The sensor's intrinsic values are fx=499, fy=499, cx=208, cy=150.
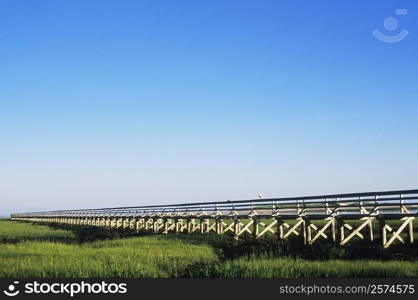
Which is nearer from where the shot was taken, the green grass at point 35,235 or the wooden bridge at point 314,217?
the wooden bridge at point 314,217

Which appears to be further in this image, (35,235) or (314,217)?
(35,235)

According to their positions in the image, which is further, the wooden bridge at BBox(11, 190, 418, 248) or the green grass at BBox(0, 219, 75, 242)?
the green grass at BBox(0, 219, 75, 242)

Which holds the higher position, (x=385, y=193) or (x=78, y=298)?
(x=385, y=193)

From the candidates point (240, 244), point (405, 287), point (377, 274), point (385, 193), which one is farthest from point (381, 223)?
point (405, 287)

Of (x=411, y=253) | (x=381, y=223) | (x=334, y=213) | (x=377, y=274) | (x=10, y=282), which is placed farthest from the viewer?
(x=334, y=213)

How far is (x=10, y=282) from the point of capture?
398 inches

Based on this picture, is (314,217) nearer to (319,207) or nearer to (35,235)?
(319,207)

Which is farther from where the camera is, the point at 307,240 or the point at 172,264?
the point at 307,240

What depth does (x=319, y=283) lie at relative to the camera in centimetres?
932

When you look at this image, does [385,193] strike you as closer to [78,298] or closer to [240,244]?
[240,244]

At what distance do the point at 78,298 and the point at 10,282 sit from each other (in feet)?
6.85

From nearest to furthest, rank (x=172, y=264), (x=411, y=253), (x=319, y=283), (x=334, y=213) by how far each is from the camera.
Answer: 1. (x=319, y=283)
2. (x=172, y=264)
3. (x=411, y=253)
4. (x=334, y=213)

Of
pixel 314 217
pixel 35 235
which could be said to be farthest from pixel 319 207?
pixel 35 235

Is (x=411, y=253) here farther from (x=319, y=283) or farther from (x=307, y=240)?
(x=319, y=283)
